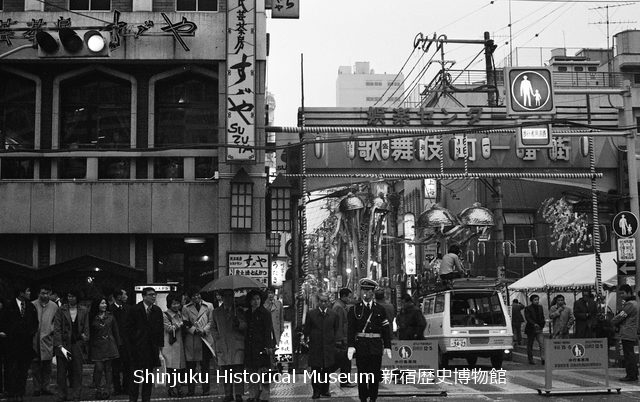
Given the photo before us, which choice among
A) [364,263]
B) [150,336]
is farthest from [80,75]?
[364,263]

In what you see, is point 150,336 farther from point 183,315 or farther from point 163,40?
point 163,40

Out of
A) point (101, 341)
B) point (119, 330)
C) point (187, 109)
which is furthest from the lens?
point (187, 109)

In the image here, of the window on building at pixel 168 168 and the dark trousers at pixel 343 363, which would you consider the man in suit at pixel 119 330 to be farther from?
the window on building at pixel 168 168

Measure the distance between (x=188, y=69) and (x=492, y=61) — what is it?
2092 centimetres

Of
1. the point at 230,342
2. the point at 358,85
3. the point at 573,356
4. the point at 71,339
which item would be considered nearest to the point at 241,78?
the point at 71,339

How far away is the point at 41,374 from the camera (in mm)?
18312

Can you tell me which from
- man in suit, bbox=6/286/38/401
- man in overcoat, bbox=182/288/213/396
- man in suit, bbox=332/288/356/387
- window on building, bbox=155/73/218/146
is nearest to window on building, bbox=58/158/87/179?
window on building, bbox=155/73/218/146

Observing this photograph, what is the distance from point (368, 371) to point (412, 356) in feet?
6.69

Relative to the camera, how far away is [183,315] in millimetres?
18344

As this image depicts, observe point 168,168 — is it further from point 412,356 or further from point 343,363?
point 412,356

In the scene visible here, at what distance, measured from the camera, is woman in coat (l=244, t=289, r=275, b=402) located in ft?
51.4

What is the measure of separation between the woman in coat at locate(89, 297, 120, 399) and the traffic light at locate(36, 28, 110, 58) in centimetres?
547

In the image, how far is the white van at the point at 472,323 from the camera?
22.6 metres

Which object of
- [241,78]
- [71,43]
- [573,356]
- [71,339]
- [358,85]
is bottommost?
[573,356]
